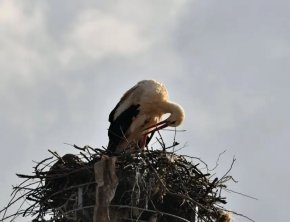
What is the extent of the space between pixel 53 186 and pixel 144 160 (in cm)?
104

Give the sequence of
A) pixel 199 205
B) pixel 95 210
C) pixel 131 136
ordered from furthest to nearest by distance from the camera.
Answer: pixel 131 136
pixel 199 205
pixel 95 210

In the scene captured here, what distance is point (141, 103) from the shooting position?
43.3 ft

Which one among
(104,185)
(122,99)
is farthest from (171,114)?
(104,185)

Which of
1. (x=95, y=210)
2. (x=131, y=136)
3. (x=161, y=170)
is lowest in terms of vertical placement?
(x=95, y=210)

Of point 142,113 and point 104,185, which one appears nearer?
point 104,185

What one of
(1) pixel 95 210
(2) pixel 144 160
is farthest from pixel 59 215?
(2) pixel 144 160

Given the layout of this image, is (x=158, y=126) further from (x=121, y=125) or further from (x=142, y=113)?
(x=121, y=125)

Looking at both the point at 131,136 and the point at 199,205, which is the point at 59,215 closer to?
the point at 199,205

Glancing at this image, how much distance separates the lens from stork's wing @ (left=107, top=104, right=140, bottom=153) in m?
Answer: 12.9

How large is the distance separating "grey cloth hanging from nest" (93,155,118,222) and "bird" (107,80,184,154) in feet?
9.01

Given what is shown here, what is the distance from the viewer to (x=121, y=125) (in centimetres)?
1307

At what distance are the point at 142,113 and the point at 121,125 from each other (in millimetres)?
376

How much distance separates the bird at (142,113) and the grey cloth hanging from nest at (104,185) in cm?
275

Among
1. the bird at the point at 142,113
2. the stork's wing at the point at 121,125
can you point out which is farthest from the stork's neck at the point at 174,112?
the stork's wing at the point at 121,125
